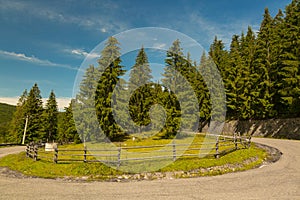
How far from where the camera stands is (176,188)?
30.3 feet

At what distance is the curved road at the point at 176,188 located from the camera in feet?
26.7

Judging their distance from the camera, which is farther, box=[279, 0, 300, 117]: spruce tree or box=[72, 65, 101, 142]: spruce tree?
box=[72, 65, 101, 142]: spruce tree

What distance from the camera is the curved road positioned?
8141 millimetres

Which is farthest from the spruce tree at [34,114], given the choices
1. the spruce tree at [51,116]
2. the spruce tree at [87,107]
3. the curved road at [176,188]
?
the curved road at [176,188]

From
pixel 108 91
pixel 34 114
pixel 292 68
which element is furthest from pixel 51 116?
pixel 292 68

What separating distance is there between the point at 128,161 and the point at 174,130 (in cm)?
1805

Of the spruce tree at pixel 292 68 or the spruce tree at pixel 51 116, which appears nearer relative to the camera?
the spruce tree at pixel 292 68

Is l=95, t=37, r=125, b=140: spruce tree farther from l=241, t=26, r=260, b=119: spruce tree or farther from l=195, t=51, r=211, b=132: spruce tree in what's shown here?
l=241, t=26, r=260, b=119: spruce tree

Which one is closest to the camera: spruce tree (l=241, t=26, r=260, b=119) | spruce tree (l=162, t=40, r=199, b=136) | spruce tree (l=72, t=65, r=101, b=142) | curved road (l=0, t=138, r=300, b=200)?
curved road (l=0, t=138, r=300, b=200)

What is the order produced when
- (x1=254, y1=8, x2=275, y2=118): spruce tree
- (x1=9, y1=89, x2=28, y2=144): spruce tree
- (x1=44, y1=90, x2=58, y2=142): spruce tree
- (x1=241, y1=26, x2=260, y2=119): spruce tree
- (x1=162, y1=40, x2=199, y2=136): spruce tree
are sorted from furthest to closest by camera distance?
(x1=44, y1=90, x2=58, y2=142): spruce tree
(x1=9, y1=89, x2=28, y2=144): spruce tree
(x1=241, y1=26, x2=260, y2=119): spruce tree
(x1=254, y1=8, x2=275, y2=118): spruce tree
(x1=162, y1=40, x2=199, y2=136): spruce tree

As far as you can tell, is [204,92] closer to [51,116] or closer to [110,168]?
[110,168]

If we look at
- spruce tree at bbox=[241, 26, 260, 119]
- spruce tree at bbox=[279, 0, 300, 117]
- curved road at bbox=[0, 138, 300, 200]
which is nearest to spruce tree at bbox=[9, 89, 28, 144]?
curved road at bbox=[0, 138, 300, 200]

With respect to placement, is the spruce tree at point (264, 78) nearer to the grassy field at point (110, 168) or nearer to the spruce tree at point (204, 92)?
the spruce tree at point (204, 92)

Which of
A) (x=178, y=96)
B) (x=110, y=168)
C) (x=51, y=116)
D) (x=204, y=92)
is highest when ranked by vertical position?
(x=204, y=92)
